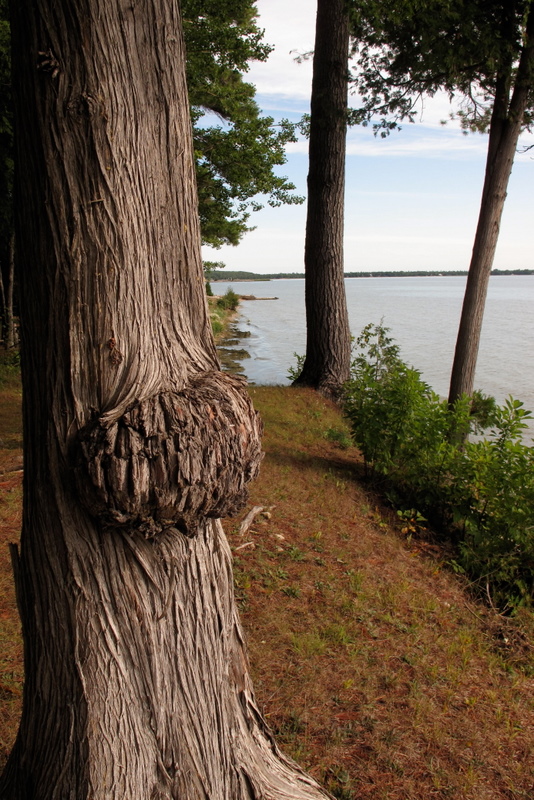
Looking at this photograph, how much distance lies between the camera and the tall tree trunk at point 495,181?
8414 millimetres

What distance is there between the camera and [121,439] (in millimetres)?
1856

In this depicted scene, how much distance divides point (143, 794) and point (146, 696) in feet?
1.17

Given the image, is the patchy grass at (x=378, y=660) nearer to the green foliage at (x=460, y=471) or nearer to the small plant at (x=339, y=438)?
the green foliage at (x=460, y=471)

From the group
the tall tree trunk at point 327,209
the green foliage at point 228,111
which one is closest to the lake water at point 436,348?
the tall tree trunk at point 327,209

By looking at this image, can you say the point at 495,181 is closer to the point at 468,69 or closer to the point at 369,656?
the point at 468,69

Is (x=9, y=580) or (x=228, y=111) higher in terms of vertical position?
(x=228, y=111)

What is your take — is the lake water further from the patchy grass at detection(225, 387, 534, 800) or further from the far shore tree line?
the far shore tree line

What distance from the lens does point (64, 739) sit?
2.07m

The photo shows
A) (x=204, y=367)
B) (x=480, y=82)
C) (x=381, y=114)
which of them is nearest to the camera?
(x=204, y=367)

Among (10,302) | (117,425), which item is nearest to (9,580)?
(117,425)

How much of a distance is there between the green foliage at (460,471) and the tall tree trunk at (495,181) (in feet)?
7.22

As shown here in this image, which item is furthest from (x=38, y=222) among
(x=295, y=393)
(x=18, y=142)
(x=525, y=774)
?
(x=295, y=393)

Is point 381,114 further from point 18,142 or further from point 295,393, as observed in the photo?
point 18,142

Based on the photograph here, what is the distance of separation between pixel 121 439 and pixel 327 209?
378 inches
